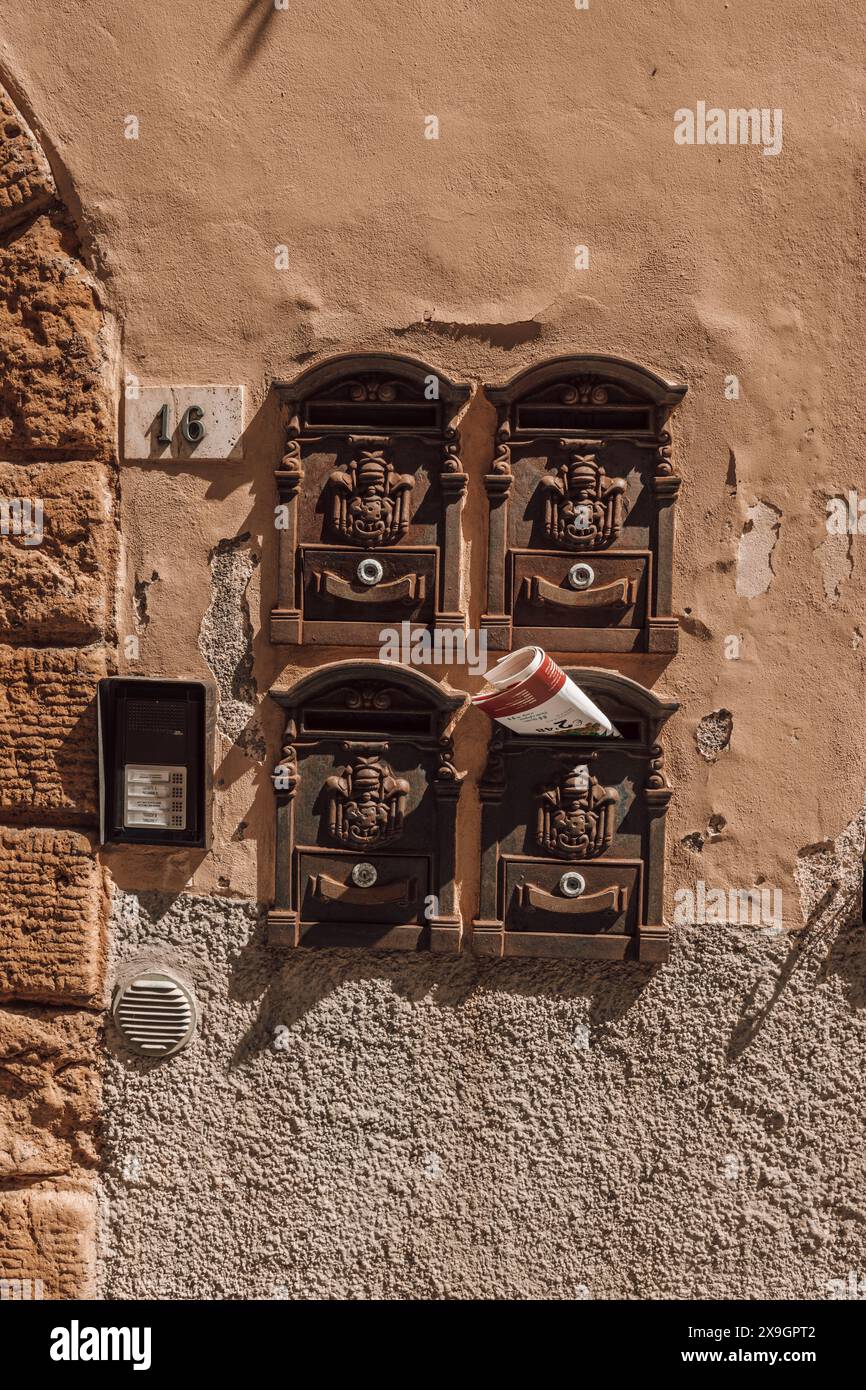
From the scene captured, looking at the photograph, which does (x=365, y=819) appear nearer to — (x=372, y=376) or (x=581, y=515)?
(x=581, y=515)

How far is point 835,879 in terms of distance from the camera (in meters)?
2.88

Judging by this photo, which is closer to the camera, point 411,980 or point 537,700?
point 537,700

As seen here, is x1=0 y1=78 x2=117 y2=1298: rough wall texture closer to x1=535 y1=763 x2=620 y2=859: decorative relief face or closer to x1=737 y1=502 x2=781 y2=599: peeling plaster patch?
x1=535 y1=763 x2=620 y2=859: decorative relief face

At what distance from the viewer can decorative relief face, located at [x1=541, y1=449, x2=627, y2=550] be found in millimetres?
2816

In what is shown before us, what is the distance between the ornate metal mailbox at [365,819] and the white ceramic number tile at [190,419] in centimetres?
81

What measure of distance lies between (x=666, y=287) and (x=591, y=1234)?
301 cm

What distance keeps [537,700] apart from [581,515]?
0.61 meters

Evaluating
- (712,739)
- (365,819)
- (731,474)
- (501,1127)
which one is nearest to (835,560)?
(731,474)

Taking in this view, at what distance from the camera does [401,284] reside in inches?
112

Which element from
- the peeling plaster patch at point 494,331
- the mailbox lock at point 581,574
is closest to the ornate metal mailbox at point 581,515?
the mailbox lock at point 581,574

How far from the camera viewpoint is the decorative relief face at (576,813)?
112 inches

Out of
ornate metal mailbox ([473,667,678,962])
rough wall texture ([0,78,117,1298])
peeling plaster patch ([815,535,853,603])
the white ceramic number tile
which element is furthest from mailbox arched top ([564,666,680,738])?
rough wall texture ([0,78,117,1298])

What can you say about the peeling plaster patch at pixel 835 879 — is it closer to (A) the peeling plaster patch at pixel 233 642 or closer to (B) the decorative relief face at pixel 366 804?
(B) the decorative relief face at pixel 366 804

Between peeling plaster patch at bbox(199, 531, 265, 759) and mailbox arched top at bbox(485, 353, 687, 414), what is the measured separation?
38.3 inches
